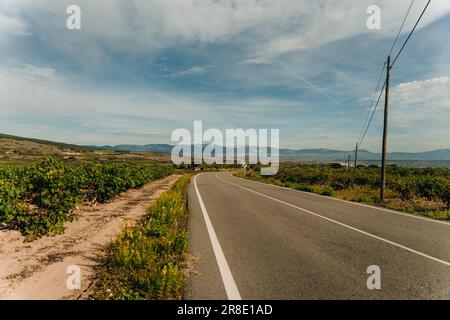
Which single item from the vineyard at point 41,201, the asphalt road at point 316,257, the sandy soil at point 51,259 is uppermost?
the vineyard at point 41,201

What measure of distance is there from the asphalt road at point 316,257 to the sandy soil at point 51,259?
85.6 inches

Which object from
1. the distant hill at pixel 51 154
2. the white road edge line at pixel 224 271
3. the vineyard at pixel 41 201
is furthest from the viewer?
the distant hill at pixel 51 154

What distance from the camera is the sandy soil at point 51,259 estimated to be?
4.70m

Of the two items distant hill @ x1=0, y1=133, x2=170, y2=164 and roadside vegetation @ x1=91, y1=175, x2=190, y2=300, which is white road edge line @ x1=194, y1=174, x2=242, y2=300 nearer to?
roadside vegetation @ x1=91, y1=175, x2=190, y2=300

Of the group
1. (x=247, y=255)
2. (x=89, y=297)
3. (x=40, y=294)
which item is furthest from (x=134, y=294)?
(x=247, y=255)

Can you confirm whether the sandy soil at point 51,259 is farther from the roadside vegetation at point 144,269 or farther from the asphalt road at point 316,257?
the asphalt road at point 316,257

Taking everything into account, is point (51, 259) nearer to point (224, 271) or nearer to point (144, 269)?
point (144, 269)

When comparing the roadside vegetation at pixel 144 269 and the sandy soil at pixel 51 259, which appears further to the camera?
the sandy soil at pixel 51 259

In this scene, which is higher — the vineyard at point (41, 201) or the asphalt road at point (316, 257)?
the vineyard at point (41, 201)

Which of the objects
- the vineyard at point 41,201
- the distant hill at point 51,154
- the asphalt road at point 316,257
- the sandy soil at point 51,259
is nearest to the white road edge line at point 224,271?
the asphalt road at point 316,257

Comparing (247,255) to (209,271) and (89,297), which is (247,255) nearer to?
(209,271)

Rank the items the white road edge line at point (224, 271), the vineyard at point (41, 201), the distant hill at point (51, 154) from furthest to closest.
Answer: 1. the distant hill at point (51, 154)
2. the vineyard at point (41, 201)
3. the white road edge line at point (224, 271)

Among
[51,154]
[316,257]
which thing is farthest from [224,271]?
[51,154]
